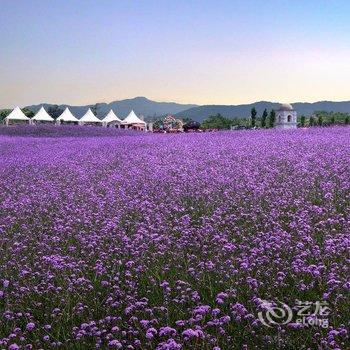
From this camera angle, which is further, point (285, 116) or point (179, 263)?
point (285, 116)

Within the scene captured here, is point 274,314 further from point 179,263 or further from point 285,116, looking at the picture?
point 285,116

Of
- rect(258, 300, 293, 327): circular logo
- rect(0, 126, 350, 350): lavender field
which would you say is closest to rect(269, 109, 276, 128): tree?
rect(0, 126, 350, 350): lavender field

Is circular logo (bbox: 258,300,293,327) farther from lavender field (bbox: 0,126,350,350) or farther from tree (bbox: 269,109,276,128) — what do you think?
tree (bbox: 269,109,276,128)

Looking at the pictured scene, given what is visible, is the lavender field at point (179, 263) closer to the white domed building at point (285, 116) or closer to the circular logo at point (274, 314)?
the circular logo at point (274, 314)

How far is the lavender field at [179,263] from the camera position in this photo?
3615 millimetres

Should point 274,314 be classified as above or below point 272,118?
below

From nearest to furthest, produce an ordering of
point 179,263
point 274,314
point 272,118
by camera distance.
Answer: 1. point 274,314
2. point 179,263
3. point 272,118

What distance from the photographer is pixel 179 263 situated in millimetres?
4969

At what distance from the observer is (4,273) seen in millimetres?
5152

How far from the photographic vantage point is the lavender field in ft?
11.9

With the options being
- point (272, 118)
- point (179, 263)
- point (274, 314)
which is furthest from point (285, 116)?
point (274, 314)

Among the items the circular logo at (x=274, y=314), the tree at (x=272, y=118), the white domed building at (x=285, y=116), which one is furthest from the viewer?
the white domed building at (x=285, y=116)

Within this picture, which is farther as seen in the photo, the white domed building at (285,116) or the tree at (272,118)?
the white domed building at (285,116)

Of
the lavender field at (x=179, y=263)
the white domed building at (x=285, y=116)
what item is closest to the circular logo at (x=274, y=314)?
the lavender field at (x=179, y=263)
